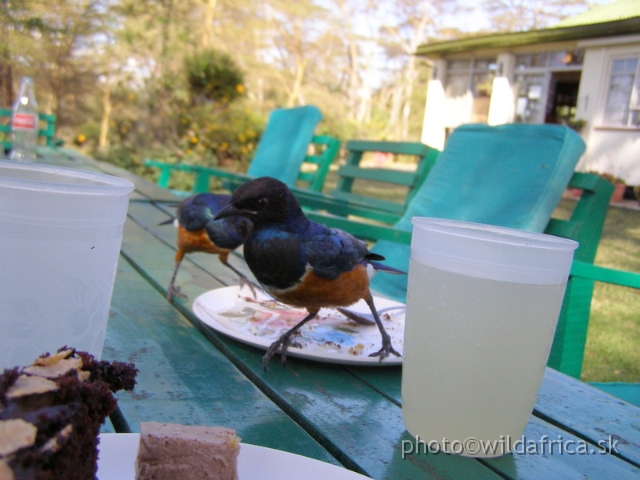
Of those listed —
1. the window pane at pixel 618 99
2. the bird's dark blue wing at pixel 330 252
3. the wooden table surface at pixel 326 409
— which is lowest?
the wooden table surface at pixel 326 409

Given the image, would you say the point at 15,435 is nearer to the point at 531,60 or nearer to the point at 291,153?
the point at 291,153

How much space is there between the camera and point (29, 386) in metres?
0.41

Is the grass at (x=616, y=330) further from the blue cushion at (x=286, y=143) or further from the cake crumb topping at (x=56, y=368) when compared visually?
the cake crumb topping at (x=56, y=368)

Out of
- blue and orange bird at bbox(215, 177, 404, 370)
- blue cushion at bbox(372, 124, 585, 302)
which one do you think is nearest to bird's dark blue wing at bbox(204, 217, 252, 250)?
blue and orange bird at bbox(215, 177, 404, 370)

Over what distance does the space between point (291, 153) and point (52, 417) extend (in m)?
5.16

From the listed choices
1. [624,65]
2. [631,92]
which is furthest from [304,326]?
[624,65]

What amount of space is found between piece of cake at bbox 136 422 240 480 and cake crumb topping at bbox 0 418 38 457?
0.47 ft

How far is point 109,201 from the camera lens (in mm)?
667

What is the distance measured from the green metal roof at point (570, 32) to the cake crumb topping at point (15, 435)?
400 inches

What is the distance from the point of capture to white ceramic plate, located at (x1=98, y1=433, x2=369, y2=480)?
0.56m

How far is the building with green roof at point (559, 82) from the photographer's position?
11875 millimetres

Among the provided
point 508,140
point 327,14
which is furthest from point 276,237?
point 327,14

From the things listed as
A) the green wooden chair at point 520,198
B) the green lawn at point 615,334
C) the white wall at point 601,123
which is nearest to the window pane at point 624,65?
the white wall at point 601,123

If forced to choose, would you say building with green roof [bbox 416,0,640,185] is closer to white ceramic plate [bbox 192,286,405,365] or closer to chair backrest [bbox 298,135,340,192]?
chair backrest [bbox 298,135,340,192]
